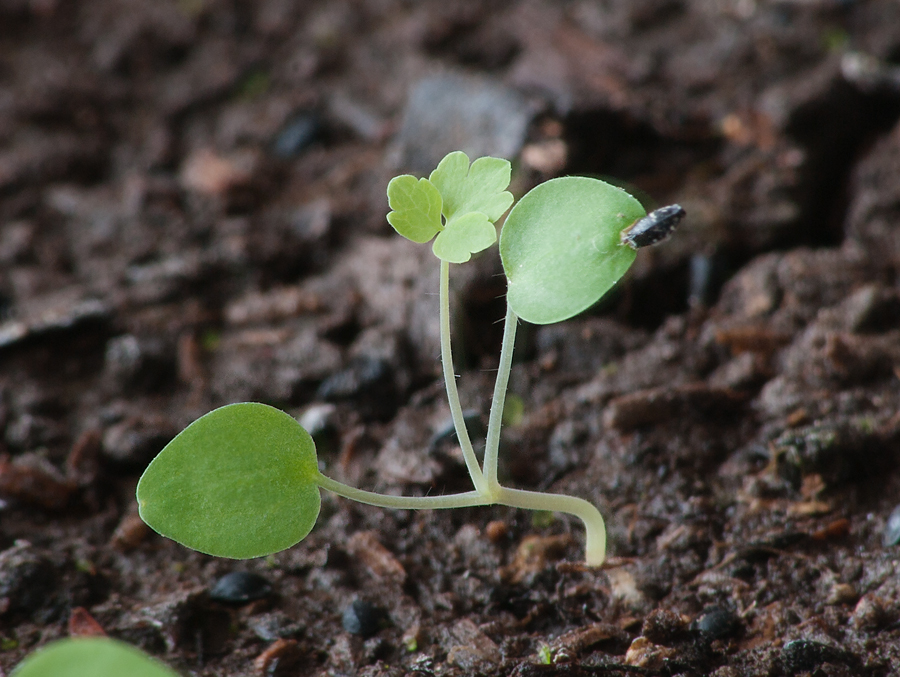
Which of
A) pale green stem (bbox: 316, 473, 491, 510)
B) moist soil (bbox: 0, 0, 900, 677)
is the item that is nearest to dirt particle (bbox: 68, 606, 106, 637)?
moist soil (bbox: 0, 0, 900, 677)

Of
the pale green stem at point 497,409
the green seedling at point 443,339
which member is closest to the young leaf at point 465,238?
the green seedling at point 443,339

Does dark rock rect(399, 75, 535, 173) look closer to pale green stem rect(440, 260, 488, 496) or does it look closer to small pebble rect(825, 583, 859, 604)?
pale green stem rect(440, 260, 488, 496)

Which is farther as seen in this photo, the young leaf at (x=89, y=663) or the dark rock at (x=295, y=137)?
the dark rock at (x=295, y=137)

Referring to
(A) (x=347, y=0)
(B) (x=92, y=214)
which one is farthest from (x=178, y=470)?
(A) (x=347, y=0)

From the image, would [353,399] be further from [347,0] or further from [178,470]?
[347,0]

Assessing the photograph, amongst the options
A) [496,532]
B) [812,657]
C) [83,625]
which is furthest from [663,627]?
[83,625]

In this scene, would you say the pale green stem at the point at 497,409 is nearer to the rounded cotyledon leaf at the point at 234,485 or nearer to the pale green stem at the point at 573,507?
the pale green stem at the point at 573,507

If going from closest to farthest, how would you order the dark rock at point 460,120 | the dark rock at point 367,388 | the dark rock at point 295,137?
the dark rock at point 367,388, the dark rock at point 460,120, the dark rock at point 295,137
